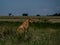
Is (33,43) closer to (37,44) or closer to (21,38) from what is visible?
(37,44)

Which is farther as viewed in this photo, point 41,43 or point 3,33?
point 3,33

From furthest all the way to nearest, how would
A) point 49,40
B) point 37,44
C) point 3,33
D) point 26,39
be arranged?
point 3,33, point 26,39, point 49,40, point 37,44

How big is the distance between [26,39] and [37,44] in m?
1.41

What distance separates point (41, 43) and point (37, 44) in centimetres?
25

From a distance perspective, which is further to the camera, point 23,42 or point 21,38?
point 21,38

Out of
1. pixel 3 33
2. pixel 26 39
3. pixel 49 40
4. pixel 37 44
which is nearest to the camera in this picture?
pixel 37 44

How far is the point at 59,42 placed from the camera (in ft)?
28.3

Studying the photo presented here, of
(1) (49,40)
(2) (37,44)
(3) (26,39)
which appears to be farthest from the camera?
(3) (26,39)

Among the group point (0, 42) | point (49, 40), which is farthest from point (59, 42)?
point (0, 42)

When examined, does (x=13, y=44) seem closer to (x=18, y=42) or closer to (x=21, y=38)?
(x=18, y=42)

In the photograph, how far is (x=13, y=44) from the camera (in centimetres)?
852

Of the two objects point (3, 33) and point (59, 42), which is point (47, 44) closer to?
point (59, 42)

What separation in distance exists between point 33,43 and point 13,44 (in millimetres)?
616

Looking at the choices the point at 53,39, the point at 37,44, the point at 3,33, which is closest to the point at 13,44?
the point at 37,44
